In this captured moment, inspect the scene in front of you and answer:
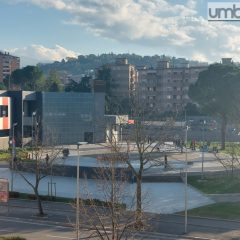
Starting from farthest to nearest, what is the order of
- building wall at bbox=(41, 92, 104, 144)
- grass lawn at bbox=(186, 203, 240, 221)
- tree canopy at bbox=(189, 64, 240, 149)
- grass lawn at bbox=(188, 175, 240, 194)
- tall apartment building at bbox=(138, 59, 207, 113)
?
1. tall apartment building at bbox=(138, 59, 207, 113)
2. building wall at bbox=(41, 92, 104, 144)
3. tree canopy at bbox=(189, 64, 240, 149)
4. grass lawn at bbox=(188, 175, 240, 194)
5. grass lawn at bbox=(186, 203, 240, 221)

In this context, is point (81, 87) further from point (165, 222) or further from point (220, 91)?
point (165, 222)

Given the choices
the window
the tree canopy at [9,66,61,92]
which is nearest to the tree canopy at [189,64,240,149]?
the window

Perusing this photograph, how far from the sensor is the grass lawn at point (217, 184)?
4406cm

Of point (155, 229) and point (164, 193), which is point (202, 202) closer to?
point (164, 193)

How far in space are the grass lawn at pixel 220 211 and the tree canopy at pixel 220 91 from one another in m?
33.3

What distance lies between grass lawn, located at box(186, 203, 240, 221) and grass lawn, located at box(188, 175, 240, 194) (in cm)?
569

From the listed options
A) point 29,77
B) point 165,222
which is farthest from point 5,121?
point 165,222

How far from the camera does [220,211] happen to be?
36.2 meters

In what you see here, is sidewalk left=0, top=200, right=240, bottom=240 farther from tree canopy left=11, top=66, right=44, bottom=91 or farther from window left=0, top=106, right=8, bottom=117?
tree canopy left=11, top=66, right=44, bottom=91

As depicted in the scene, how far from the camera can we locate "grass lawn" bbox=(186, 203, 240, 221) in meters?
35.0

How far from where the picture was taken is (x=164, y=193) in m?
43.4

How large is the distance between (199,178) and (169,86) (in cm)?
8714

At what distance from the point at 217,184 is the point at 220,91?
26.7 m

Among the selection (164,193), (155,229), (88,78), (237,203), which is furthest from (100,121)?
(155,229)
